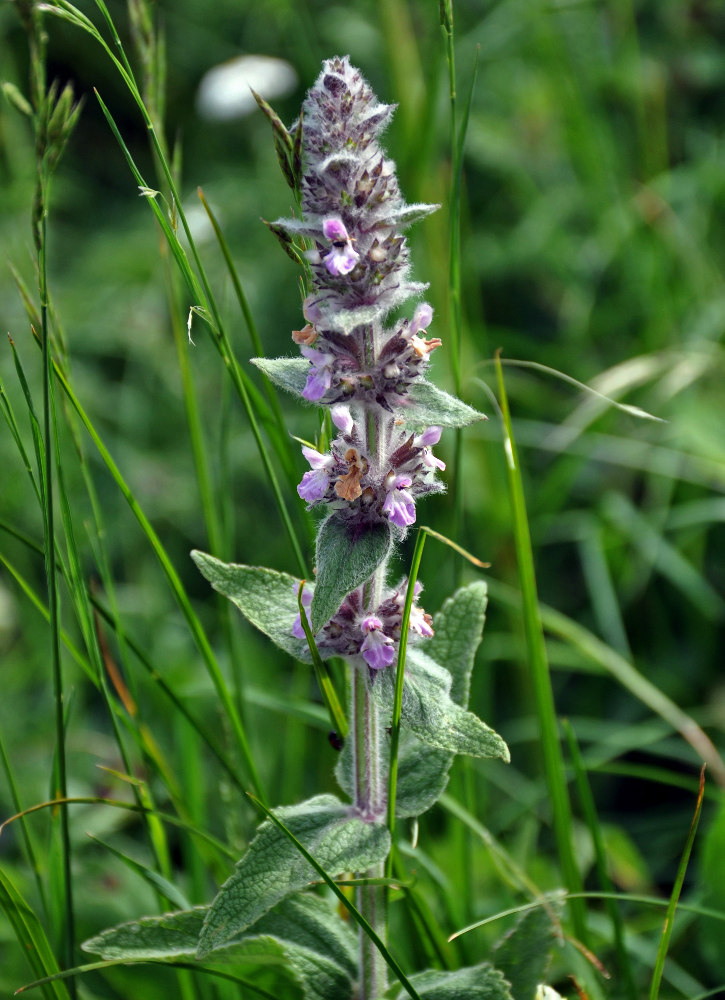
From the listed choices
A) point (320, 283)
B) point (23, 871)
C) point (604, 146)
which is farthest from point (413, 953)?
point (604, 146)

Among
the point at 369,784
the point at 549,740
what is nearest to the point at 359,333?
the point at 369,784

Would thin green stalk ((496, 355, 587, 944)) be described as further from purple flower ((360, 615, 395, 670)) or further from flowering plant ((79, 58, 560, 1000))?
purple flower ((360, 615, 395, 670))

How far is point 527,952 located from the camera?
1483 millimetres

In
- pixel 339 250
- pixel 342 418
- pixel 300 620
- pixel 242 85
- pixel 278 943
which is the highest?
pixel 242 85

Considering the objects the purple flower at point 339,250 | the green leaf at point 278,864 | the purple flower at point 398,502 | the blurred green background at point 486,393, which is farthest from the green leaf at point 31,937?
the purple flower at point 339,250

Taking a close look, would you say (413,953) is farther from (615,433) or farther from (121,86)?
(121,86)

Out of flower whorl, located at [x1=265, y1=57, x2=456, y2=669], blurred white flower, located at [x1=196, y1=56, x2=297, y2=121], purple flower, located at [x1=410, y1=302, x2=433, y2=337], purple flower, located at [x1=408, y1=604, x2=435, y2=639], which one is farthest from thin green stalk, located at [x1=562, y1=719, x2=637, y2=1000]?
blurred white flower, located at [x1=196, y1=56, x2=297, y2=121]

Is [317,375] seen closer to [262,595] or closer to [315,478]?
[315,478]

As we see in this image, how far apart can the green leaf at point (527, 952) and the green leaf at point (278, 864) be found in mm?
340

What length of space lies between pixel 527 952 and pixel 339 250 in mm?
1168

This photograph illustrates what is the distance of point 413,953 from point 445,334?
73.2 inches

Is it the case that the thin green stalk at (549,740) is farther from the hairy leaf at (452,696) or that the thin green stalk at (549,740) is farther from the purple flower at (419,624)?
the purple flower at (419,624)

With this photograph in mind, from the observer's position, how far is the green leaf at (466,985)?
1335 mm

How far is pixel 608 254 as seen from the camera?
137 inches
